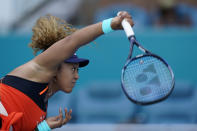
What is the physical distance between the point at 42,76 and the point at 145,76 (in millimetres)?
731

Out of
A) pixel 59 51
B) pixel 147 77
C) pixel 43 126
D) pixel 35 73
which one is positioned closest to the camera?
pixel 59 51

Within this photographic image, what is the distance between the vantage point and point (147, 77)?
256 centimetres

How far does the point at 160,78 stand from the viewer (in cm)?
252

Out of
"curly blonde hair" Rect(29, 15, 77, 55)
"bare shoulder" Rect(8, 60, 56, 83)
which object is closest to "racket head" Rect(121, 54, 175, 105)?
"bare shoulder" Rect(8, 60, 56, 83)

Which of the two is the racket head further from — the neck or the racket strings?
the neck

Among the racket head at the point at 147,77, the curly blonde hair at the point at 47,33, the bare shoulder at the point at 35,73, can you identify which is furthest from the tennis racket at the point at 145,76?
the curly blonde hair at the point at 47,33

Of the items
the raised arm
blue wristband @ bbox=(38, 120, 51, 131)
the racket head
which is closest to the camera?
the raised arm

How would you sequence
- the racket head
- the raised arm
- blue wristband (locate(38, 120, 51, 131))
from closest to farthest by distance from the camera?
the raised arm, the racket head, blue wristband (locate(38, 120, 51, 131))

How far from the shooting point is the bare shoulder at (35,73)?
2449 mm

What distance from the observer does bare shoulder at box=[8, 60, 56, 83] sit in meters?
2.45

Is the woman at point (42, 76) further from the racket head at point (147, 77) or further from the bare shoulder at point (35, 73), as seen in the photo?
the racket head at point (147, 77)

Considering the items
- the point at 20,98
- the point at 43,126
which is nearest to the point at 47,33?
the point at 20,98

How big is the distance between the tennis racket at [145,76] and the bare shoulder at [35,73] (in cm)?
52

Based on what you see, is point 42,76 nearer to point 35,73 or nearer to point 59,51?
point 35,73
